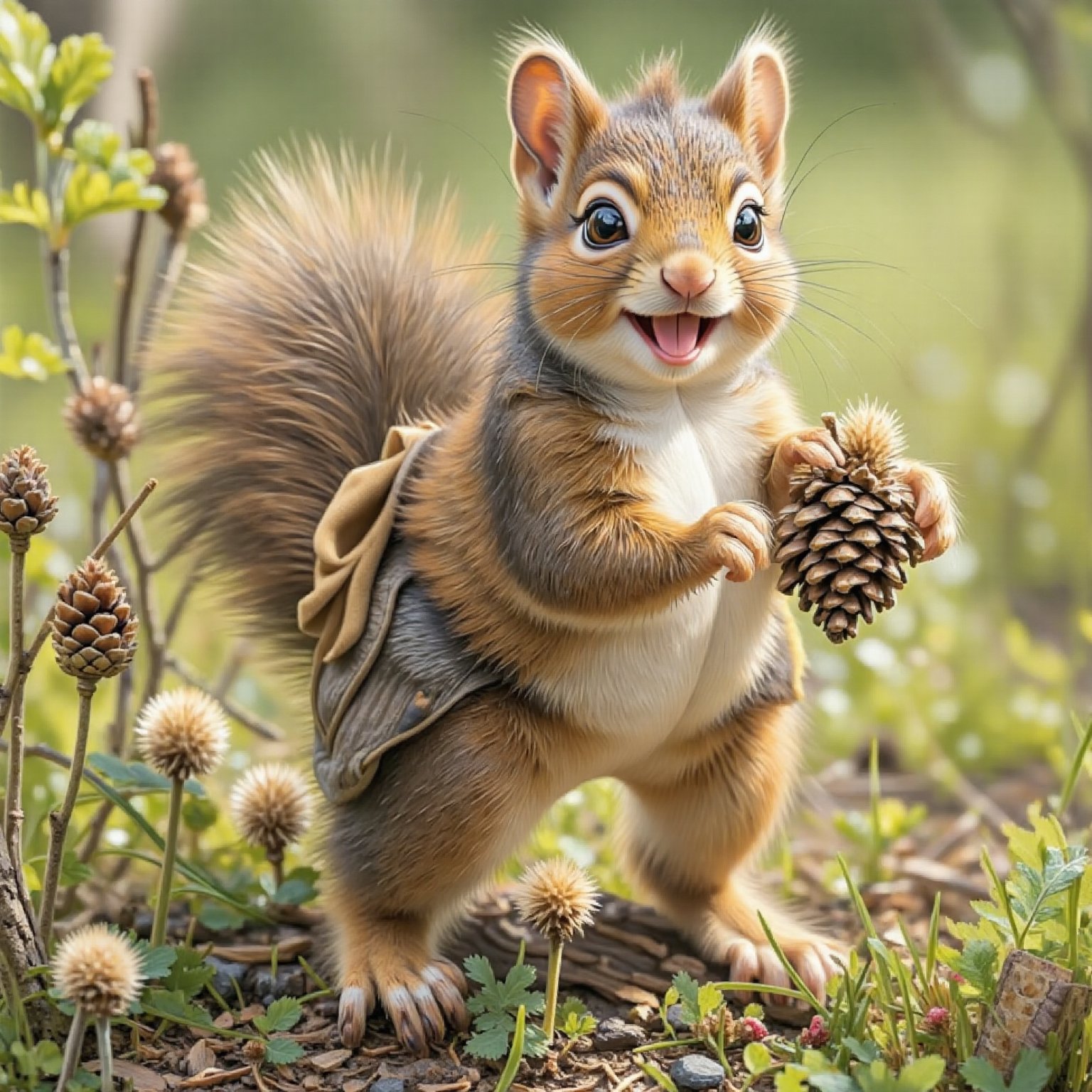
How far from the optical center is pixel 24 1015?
179cm

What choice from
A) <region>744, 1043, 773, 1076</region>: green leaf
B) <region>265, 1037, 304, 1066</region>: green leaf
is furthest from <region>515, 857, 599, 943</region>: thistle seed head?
<region>265, 1037, 304, 1066</region>: green leaf

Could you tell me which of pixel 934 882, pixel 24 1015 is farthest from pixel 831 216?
pixel 24 1015

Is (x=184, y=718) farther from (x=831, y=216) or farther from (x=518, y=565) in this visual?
(x=831, y=216)

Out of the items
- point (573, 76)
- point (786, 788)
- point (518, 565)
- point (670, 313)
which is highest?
point (573, 76)

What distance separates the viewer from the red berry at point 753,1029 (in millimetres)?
1977

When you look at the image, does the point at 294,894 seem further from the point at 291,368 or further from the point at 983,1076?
the point at 983,1076

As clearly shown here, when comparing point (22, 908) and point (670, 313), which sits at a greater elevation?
point (670, 313)

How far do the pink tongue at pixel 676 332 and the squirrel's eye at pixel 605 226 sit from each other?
0.11 m

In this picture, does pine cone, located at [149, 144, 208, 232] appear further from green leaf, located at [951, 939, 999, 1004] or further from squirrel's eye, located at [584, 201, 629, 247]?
green leaf, located at [951, 939, 999, 1004]

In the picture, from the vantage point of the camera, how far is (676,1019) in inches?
81.4

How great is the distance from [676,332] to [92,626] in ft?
2.52

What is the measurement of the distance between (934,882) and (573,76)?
168 cm

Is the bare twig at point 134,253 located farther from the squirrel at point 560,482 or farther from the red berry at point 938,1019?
the red berry at point 938,1019

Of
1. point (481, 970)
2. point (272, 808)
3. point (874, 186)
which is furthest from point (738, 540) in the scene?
point (874, 186)
